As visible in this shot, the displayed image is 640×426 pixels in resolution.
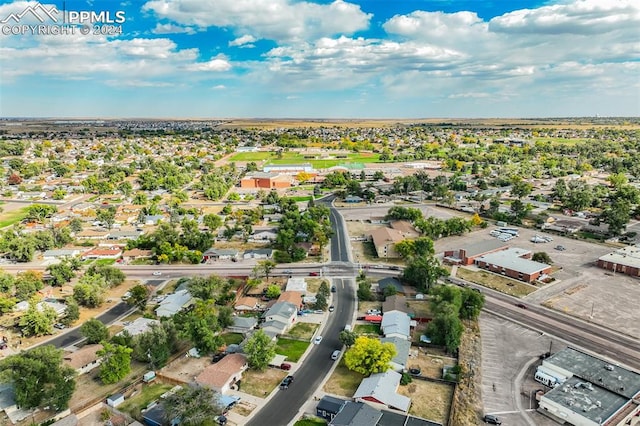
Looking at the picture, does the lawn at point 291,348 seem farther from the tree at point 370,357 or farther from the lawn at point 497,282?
the lawn at point 497,282

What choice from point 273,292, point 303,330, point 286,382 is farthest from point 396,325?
point 273,292

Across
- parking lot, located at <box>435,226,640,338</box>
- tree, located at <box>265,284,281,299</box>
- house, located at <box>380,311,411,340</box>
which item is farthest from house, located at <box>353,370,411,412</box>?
parking lot, located at <box>435,226,640,338</box>

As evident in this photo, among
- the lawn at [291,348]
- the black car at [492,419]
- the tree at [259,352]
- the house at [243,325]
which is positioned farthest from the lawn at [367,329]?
the black car at [492,419]

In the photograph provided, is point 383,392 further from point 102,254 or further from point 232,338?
point 102,254

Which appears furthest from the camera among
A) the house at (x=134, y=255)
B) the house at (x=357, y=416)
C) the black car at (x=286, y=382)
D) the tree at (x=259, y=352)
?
the house at (x=134, y=255)

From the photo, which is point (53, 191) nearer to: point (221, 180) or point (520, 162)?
point (221, 180)

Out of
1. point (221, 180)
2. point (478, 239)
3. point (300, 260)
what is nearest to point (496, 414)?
point (300, 260)

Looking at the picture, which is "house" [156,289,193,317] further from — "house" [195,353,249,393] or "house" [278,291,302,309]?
"house" [195,353,249,393]
